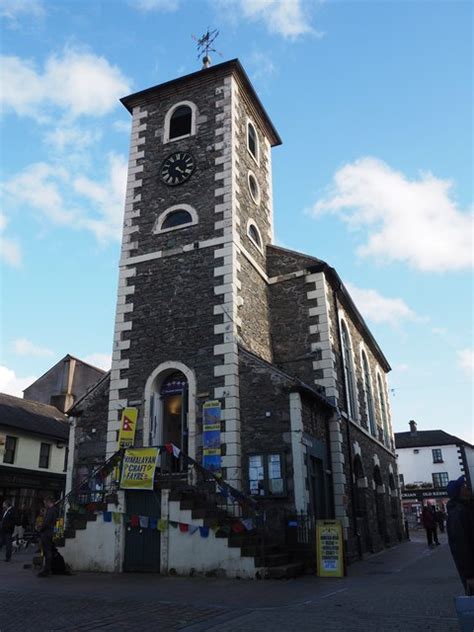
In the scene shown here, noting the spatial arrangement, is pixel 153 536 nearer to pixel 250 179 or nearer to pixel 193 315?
pixel 193 315

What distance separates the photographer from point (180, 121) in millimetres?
20344

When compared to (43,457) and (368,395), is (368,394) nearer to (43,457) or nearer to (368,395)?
(368,395)

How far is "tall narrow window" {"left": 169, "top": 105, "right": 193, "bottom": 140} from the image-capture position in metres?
20.0

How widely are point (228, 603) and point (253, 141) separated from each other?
57.8 ft

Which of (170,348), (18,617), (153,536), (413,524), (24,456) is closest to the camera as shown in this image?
(18,617)

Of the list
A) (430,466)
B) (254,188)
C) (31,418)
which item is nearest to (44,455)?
(31,418)

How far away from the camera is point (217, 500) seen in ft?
44.1

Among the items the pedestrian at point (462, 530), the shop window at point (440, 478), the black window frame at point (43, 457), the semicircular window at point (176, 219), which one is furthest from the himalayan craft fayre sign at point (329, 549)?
the shop window at point (440, 478)

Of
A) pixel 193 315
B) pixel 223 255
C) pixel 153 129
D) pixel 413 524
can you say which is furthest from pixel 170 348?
pixel 413 524

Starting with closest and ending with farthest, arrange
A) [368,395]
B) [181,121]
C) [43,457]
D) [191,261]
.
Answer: [191,261] < [181,121] < [368,395] < [43,457]

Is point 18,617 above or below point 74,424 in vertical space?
below

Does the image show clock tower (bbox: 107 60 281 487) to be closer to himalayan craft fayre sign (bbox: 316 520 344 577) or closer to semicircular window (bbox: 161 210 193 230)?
semicircular window (bbox: 161 210 193 230)

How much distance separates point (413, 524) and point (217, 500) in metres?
38.7

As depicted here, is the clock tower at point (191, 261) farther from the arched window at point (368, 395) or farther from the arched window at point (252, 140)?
the arched window at point (368, 395)
